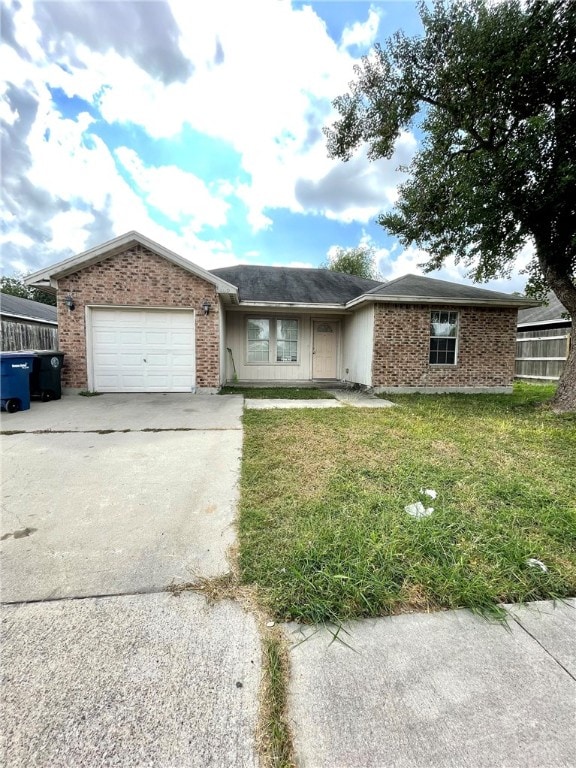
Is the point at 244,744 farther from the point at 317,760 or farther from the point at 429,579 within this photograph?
the point at 429,579

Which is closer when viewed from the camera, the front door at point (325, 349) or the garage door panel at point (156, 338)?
the garage door panel at point (156, 338)

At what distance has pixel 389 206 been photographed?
9.43m

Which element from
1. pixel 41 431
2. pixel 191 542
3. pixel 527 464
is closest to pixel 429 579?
pixel 191 542

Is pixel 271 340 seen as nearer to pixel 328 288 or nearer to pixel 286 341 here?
pixel 286 341

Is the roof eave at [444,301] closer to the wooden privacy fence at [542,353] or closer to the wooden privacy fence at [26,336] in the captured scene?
the wooden privacy fence at [542,353]

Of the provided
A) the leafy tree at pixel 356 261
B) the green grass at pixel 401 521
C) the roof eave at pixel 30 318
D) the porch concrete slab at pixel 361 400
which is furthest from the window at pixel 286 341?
the leafy tree at pixel 356 261

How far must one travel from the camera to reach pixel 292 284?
40.4 feet

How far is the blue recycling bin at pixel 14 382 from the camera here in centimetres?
666

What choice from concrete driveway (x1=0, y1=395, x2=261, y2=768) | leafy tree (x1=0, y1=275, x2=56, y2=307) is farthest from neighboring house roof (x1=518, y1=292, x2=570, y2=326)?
leafy tree (x1=0, y1=275, x2=56, y2=307)

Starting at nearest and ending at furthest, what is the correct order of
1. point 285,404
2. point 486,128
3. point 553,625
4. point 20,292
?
1. point 553,625
2. point 486,128
3. point 285,404
4. point 20,292

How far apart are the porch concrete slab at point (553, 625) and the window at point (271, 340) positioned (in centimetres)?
1044

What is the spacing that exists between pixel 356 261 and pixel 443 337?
24610mm

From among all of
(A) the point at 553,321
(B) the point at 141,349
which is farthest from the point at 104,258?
(A) the point at 553,321

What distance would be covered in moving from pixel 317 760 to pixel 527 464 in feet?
13.0
